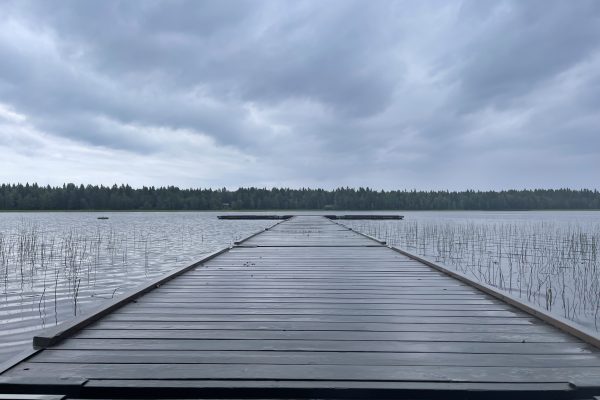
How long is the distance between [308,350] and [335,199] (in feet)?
354

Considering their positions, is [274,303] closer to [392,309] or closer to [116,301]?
[392,309]

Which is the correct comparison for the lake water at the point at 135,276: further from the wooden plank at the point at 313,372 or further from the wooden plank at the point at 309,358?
the wooden plank at the point at 313,372

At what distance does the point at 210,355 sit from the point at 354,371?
107 centimetres

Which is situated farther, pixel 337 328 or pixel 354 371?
pixel 337 328

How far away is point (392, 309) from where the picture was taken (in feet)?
14.9

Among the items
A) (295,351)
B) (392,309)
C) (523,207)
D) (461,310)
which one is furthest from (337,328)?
(523,207)

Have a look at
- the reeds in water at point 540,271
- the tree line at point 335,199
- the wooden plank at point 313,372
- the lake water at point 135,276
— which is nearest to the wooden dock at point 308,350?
the wooden plank at point 313,372

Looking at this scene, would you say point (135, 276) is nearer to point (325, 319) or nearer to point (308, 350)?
point (325, 319)

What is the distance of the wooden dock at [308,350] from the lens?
2.55 metres

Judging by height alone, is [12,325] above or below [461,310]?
below

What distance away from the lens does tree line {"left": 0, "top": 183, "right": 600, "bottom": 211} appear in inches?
3967

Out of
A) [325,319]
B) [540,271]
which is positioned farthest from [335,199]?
[325,319]

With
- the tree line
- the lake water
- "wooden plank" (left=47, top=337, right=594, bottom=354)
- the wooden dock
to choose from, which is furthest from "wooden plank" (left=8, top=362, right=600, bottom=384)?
the tree line

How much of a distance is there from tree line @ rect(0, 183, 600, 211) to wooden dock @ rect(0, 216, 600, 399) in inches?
3923
